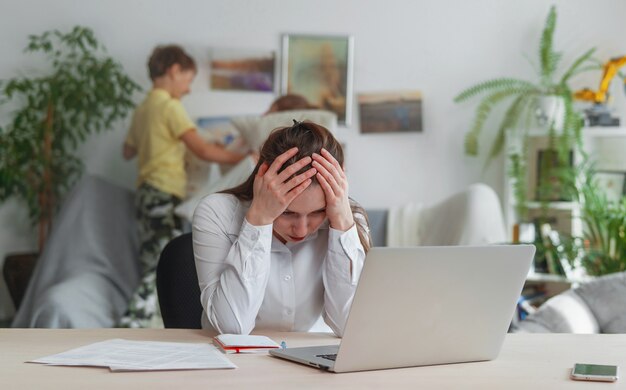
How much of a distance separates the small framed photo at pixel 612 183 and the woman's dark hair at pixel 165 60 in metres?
2.24

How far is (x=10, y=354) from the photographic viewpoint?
1.79 metres

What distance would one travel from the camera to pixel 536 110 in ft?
17.2

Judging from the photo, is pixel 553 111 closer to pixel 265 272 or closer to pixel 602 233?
pixel 602 233

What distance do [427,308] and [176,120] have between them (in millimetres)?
3295

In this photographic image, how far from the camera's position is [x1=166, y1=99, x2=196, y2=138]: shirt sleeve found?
4828 mm

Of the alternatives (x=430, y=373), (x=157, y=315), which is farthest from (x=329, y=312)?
(x=157, y=315)

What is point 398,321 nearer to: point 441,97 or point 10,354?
point 10,354

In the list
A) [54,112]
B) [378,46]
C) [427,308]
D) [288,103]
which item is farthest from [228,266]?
[378,46]

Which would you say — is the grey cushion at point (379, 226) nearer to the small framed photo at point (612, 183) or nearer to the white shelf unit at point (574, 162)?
the white shelf unit at point (574, 162)

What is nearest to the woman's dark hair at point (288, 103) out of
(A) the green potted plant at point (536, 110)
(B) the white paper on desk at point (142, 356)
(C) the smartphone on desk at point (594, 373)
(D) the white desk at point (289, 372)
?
(A) the green potted plant at point (536, 110)

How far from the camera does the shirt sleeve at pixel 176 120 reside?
483 cm

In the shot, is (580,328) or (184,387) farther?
(580,328)

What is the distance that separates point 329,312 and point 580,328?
1.55 meters

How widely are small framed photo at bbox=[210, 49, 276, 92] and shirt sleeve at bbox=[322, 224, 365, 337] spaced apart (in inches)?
129
